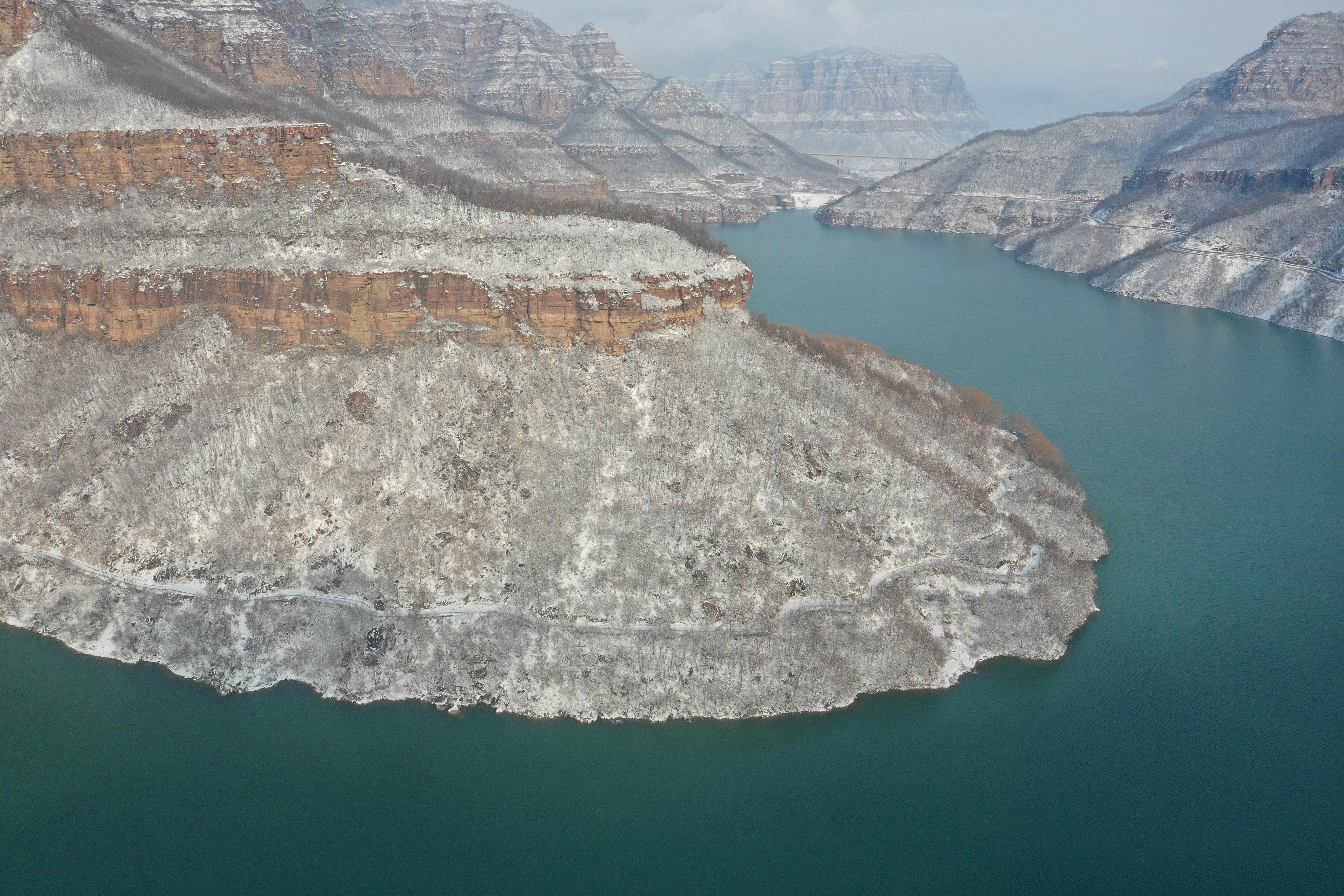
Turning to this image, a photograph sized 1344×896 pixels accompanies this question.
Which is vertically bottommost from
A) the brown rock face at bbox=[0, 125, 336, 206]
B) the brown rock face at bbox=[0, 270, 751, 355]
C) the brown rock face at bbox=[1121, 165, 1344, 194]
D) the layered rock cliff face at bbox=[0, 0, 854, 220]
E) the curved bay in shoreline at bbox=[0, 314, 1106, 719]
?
the curved bay in shoreline at bbox=[0, 314, 1106, 719]

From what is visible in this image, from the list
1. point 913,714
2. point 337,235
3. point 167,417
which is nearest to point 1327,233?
point 913,714

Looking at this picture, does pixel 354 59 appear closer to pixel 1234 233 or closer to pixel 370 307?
pixel 370 307

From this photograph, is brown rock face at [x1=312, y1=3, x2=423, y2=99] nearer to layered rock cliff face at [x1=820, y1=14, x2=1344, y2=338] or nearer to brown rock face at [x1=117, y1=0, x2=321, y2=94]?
brown rock face at [x1=117, y1=0, x2=321, y2=94]

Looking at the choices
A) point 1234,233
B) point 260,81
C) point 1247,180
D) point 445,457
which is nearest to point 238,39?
point 260,81

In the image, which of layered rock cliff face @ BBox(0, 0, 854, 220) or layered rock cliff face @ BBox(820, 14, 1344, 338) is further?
layered rock cliff face @ BBox(820, 14, 1344, 338)

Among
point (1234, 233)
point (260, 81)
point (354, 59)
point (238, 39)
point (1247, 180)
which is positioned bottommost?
point (260, 81)

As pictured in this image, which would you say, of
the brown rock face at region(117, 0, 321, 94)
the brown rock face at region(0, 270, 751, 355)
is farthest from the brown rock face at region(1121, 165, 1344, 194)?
the brown rock face at region(117, 0, 321, 94)

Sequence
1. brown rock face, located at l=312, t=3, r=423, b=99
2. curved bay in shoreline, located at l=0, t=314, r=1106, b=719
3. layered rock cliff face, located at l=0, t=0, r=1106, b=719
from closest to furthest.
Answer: curved bay in shoreline, located at l=0, t=314, r=1106, b=719 → layered rock cliff face, located at l=0, t=0, r=1106, b=719 → brown rock face, located at l=312, t=3, r=423, b=99
